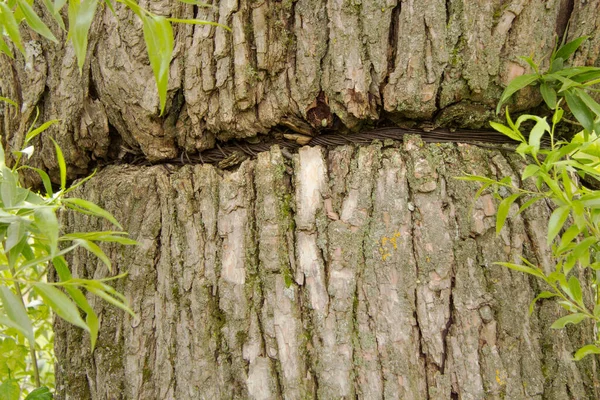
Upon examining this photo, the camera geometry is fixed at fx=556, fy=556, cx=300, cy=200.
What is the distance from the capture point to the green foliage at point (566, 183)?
958 millimetres

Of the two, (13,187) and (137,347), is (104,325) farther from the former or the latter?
(13,187)

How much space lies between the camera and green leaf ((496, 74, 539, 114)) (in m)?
1.12

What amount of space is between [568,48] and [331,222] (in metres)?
0.62

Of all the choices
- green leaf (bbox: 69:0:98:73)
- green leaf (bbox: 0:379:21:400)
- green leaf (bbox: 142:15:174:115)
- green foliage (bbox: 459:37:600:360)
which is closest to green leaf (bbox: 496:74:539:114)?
green foliage (bbox: 459:37:600:360)

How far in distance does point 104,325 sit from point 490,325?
33.6 inches

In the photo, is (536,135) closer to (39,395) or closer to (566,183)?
(566,183)

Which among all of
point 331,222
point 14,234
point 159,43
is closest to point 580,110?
point 331,222

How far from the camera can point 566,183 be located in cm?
93

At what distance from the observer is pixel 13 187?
932mm

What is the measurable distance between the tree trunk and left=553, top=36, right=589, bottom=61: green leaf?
3 centimetres

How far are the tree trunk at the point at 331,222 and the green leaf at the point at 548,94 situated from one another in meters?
0.04

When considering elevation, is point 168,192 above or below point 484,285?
above

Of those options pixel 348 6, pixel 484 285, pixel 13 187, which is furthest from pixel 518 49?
pixel 13 187

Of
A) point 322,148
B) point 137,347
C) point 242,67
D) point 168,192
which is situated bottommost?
point 137,347
